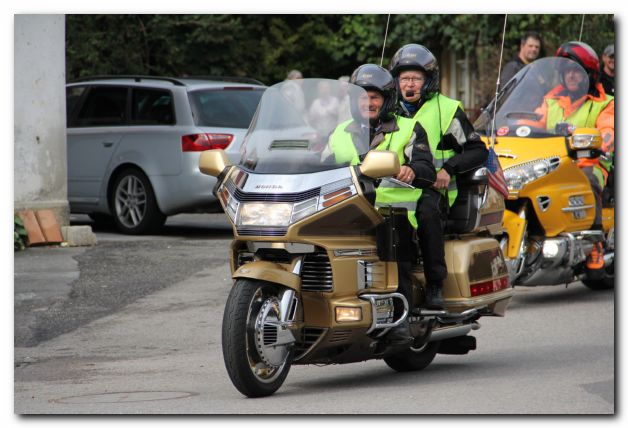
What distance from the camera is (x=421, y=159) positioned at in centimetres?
794

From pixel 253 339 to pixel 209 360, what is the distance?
1944 mm

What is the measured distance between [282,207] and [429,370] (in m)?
1.83

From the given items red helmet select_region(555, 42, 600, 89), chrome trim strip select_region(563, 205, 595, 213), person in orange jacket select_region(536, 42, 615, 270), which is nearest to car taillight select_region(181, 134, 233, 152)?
red helmet select_region(555, 42, 600, 89)

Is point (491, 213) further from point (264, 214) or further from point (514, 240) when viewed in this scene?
point (514, 240)

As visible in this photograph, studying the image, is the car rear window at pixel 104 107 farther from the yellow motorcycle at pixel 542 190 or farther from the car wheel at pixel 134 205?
the yellow motorcycle at pixel 542 190

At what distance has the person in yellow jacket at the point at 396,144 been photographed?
25.8 ft

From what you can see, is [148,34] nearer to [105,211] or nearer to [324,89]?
[105,211]

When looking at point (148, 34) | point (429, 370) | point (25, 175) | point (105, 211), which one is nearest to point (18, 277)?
point (25, 175)

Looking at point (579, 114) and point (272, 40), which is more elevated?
point (272, 40)

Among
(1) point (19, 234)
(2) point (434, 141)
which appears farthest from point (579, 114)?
(1) point (19, 234)

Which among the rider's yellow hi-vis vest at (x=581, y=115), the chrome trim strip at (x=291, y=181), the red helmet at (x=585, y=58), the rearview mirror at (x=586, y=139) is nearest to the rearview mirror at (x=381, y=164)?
the chrome trim strip at (x=291, y=181)

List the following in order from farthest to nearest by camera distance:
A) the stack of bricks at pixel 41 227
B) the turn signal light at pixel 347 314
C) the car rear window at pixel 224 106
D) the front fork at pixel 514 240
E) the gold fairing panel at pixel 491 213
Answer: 1. the car rear window at pixel 224 106
2. the stack of bricks at pixel 41 227
3. the front fork at pixel 514 240
4. the gold fairing panel at pixel 491 213
5. the turn signal light at pixel 347 314

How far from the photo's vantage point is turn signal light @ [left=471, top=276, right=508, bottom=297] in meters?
8.34

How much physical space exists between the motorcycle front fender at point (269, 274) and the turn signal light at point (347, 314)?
0.83 feet
